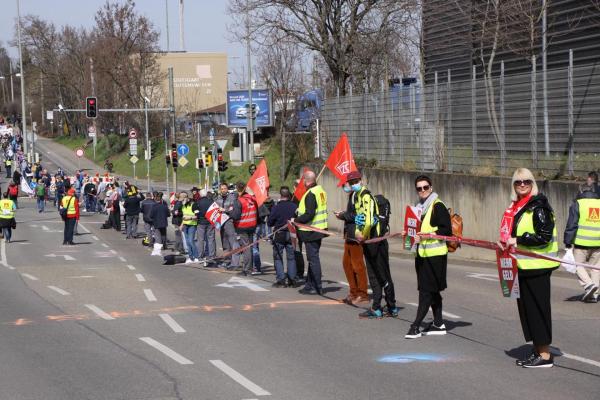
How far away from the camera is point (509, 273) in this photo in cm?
966

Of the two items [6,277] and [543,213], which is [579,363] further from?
[6,277]

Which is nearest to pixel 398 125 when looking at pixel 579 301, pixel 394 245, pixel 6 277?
pixel 394 245

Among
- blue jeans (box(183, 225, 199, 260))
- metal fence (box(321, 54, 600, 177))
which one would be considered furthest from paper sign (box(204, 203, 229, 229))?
metal fence (box(321, 54, 600, 177))

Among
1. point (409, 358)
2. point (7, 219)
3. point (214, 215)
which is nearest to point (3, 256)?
point (7, 219)

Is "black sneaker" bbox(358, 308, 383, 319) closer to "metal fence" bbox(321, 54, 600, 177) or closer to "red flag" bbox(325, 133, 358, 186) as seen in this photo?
"red flag" bbox(325, 133, 358, 186)

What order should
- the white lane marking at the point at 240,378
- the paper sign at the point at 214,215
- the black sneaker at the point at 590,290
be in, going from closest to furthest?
the white lane marking at the point at 240,378 → the black sneaker at the point at 590,290 → the paper sign at the point at 214,215

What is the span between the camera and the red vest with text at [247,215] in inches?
738

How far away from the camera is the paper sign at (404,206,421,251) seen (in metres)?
11.2

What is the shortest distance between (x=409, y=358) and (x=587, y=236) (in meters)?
5.17

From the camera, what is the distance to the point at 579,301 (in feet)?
47.8

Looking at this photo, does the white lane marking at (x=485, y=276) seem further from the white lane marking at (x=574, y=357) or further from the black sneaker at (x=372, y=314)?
the white lane marking at (x=574, y=357)

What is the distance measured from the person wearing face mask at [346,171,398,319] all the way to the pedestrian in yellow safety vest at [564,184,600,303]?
3.01 m

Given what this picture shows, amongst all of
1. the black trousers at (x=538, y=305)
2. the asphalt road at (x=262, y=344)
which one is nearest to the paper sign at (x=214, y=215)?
the asphalt road at (x=262, y=344)

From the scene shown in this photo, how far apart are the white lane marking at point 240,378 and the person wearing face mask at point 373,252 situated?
128 inches
